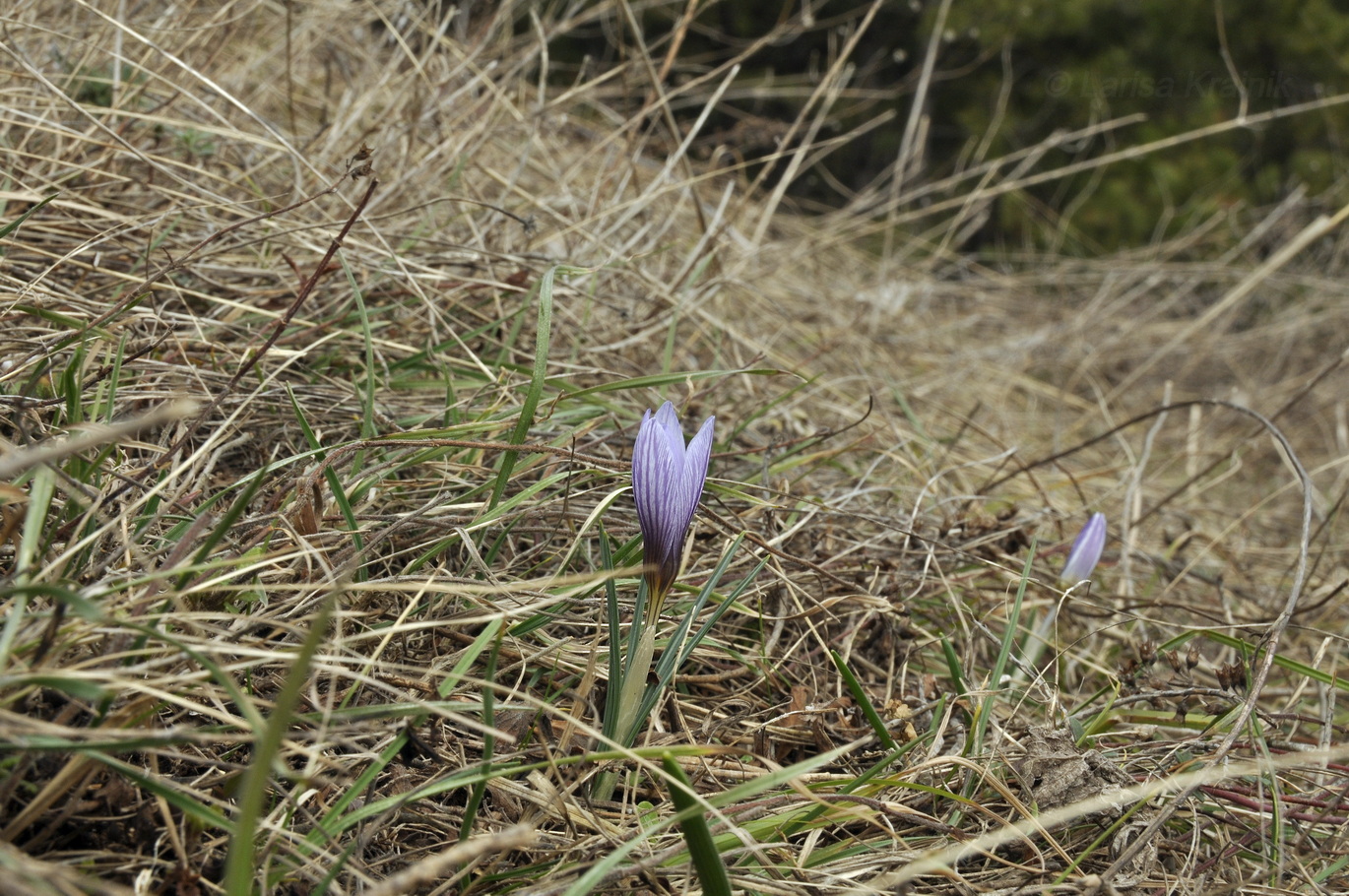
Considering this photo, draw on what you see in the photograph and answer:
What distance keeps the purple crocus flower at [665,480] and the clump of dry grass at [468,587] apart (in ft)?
0.40

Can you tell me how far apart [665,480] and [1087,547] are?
94 centimetres

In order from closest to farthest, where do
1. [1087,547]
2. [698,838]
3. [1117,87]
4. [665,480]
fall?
[698,838] < [665,480] < [1087,547] < [1117,87]

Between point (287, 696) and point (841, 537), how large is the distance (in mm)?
1233

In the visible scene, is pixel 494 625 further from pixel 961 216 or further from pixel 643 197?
pixel 961 216

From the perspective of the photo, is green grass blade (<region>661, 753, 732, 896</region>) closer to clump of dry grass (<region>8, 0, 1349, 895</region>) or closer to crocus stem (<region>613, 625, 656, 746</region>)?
clump of dry grass (<region>8, 0, 1349, 895</region>)

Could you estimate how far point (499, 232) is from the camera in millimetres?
2232

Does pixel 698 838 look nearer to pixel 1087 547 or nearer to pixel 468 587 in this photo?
pixel 468 587

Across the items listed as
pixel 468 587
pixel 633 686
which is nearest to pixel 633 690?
pixel 633 686

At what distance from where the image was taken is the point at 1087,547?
1.64 m

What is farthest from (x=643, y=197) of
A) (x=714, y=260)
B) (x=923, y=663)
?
(x=923, y=663)

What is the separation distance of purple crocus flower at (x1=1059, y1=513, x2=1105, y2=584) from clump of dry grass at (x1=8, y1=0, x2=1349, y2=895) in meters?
0.08

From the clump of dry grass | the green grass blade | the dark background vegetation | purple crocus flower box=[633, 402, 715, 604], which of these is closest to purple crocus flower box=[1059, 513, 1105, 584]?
the clump of dry grass

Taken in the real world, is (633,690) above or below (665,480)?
below

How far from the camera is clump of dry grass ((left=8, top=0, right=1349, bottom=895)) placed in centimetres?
91
